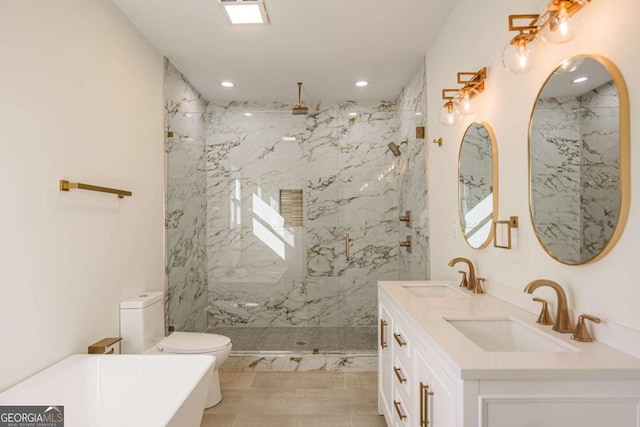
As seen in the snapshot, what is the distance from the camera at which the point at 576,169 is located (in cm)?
146

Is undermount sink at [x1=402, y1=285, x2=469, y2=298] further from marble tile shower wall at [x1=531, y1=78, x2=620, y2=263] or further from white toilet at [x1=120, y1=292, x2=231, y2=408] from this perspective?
white toilet at [x1=120, y1=292, x2=231, y2=408]

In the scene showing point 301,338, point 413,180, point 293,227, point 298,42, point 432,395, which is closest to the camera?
point 432,395

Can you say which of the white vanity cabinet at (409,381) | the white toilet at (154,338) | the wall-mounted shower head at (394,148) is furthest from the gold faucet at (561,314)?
the wall-mounted shower head at (394,148)

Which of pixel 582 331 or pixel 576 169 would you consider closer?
pixel 582 331

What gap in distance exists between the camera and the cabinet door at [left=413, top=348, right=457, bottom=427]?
48.4 inches

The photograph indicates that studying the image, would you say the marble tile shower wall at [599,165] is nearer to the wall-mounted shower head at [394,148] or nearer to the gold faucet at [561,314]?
the gold faucet at [561,314]

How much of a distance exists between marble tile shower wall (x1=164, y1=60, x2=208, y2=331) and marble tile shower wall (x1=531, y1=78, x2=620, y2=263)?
2.82 meters

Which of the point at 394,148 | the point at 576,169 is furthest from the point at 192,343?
the point at 394,148

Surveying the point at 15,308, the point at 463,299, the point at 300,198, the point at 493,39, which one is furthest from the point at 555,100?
the point at 300,198

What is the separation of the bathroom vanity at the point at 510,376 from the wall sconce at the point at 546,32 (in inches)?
40.5

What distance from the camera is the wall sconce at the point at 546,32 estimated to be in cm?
134

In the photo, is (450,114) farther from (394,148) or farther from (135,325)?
(135,325)

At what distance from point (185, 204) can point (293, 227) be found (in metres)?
1.08

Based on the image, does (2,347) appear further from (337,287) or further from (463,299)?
(337,287)
